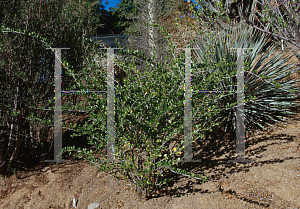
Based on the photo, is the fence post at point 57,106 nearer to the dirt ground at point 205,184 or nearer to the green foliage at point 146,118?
the dirt ground at point 205,184

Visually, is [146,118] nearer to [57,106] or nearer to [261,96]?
[57,106]

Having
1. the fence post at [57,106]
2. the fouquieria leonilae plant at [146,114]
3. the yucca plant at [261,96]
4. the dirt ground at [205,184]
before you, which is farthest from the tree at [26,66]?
the yucca plant at [261,96]

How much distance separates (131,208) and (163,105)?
133 cm

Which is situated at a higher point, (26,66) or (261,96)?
(26,66)

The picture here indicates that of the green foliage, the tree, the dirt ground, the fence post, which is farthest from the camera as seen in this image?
the fence post

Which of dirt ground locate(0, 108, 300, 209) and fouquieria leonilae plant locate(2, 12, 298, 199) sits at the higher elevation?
fouquieria leonilae plant locate(2, 12, 298, 199)

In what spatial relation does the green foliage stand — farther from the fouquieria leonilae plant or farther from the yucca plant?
the yucca plant

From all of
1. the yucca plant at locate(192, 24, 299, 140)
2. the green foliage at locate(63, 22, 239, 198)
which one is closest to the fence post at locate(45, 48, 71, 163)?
the green foliage at locate(63, 22, 239, 198)

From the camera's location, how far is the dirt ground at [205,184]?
2689mm

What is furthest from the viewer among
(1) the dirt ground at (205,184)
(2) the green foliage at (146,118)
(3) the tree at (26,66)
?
(3) the tree at (26,66)

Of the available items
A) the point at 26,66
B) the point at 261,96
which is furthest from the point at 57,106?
the point at 261,96

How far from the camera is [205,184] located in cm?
304

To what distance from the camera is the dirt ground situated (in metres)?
2.69

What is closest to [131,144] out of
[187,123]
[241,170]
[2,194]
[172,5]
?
[187,123]
